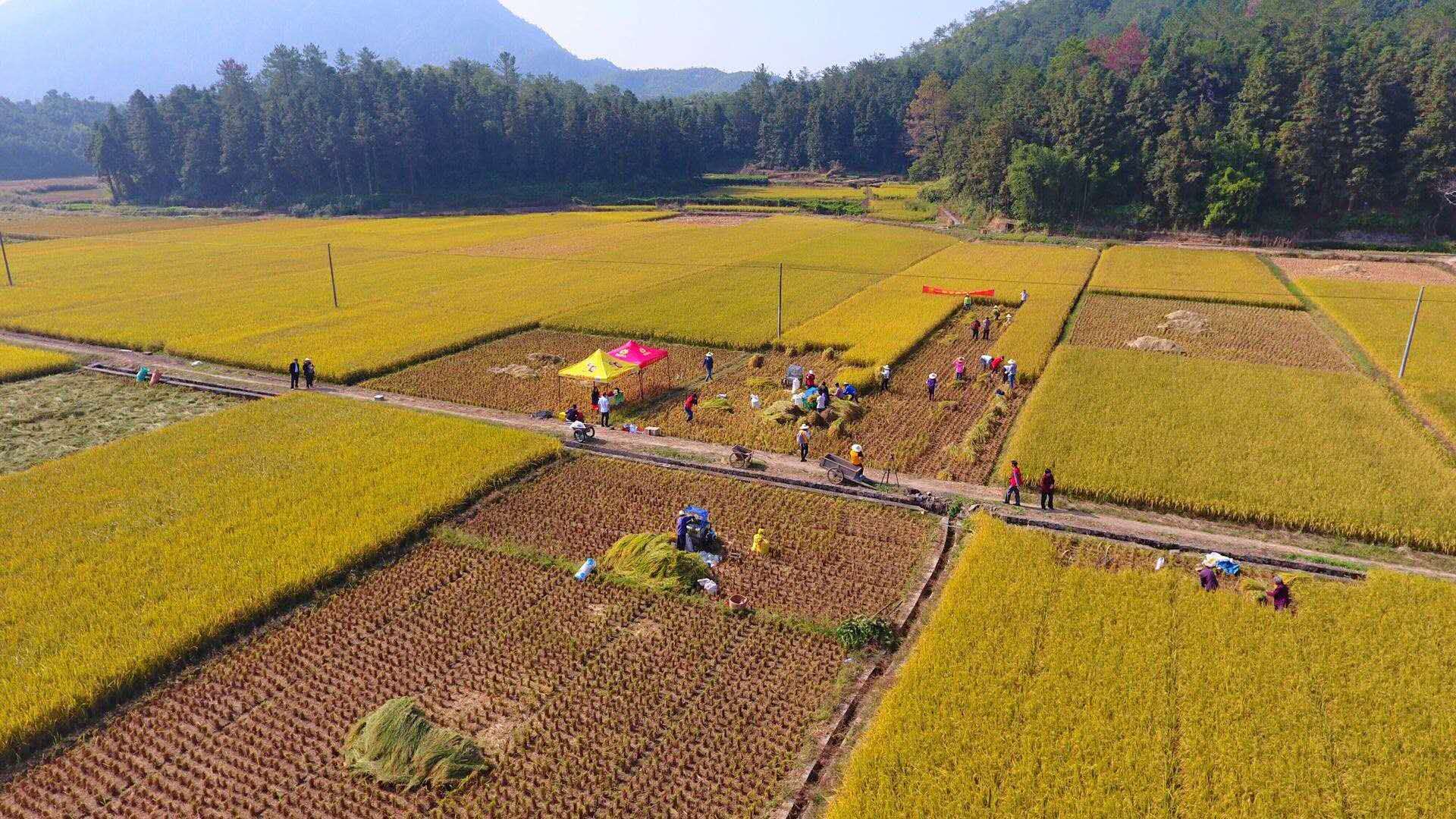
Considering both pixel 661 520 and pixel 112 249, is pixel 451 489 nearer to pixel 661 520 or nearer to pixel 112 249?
pixel 661 520

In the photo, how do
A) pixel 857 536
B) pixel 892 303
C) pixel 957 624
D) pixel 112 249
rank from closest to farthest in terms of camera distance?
pixel 957 624 → pixel 857 536 → pixel 892 303 → pixel 112 249

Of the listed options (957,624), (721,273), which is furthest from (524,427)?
(721,273)

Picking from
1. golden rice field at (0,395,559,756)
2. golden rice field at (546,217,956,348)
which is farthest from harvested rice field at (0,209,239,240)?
golden rice field at (0,395,559,756)

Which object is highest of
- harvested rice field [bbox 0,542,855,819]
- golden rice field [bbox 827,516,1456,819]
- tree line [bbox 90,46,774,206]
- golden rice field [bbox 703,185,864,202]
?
tree line [bbox 90,46,774,206]

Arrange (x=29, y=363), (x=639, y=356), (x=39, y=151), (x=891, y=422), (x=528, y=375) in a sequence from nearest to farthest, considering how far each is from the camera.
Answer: (x=891, y=422)
(x=639, y=356)
(x=528, y=375)
(x=29, y=363)
(x=39, y=151)

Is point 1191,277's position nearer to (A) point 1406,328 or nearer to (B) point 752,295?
(A) point 1406,328

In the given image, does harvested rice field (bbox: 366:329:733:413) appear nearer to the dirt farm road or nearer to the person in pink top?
the dirt farm road

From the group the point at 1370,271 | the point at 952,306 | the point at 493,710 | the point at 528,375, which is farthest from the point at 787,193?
the point at 493,710
